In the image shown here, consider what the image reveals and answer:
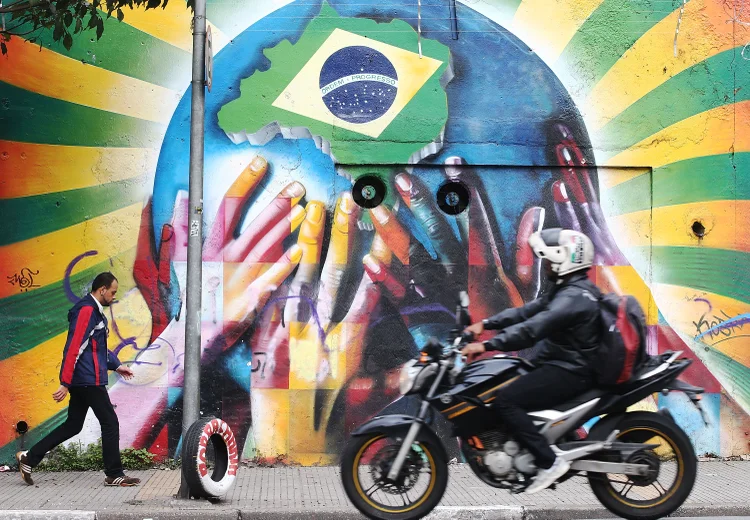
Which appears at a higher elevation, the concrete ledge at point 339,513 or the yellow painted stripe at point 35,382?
the yellow painted stripe at point 35,382

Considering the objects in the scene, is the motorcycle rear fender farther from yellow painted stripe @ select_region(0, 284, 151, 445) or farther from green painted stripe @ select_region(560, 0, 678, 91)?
green painted stripe @ select_region(560, 0, 678, 91)

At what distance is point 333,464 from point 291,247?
215 cm

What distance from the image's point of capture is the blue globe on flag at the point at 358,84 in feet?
30.6

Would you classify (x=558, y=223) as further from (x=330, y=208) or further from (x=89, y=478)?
(x=89, y=478)

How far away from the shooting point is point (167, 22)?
364 inches

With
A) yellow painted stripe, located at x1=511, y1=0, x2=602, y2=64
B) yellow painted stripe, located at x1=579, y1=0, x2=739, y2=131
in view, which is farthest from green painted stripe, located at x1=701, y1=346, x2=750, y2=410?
yellow painted stripe, located at x1=511, y1=0, x2=602, y2=64

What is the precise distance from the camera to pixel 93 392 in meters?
8.04

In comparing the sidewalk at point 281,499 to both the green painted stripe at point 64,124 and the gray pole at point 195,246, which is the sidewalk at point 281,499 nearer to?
the gray pole at point 195,246

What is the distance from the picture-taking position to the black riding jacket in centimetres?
571

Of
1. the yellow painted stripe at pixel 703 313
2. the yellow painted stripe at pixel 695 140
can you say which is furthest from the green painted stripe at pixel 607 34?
the yellow painted stripe at pixel 703 313

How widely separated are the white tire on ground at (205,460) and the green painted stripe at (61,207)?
8.77ft

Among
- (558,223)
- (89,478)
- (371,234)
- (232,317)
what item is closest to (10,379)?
(89,478)

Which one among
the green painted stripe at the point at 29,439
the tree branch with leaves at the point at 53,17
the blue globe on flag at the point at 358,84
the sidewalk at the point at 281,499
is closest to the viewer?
the sidewalk at the point at 281,499

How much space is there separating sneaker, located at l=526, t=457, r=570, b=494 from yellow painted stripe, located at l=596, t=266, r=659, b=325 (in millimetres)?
3862
